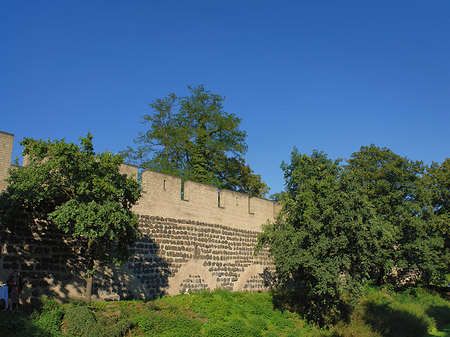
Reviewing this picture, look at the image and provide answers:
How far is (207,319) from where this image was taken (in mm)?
11906

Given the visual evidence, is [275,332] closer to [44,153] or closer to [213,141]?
[44,153]

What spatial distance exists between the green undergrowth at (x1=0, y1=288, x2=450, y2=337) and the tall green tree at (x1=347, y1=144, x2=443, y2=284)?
8.83 feet

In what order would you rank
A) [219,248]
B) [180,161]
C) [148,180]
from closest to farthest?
[148,180] → [219,248] → [180,161]

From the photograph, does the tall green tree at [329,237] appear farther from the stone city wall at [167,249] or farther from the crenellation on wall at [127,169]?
the crenellation on wall at [127,169]

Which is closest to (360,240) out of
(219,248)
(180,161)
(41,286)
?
(219,248)

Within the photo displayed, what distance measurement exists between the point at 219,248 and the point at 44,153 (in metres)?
8.92

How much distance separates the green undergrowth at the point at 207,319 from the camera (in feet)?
28.9

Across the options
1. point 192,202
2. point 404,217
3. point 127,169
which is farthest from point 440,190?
point 127,169

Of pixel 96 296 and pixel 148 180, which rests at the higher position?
pixel 148 180

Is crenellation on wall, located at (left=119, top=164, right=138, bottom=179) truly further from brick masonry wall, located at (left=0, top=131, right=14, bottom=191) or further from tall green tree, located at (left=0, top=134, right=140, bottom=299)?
brick masonry wall, located at (left=0, top=131, right=14, bottom=191)

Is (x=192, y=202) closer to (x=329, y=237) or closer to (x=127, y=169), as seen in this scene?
(x=127, y=169)

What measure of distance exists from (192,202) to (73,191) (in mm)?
6780

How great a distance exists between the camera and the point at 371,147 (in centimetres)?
2645

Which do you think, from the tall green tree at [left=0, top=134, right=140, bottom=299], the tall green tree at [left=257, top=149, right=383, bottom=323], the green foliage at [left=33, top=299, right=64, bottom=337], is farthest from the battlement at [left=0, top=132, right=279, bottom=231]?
the green foliage at [left=33, top=299, right=64, bottom=337]
